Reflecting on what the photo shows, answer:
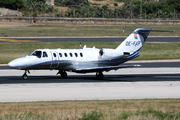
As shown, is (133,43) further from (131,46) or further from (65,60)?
(65,60)

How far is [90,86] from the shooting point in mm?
25047

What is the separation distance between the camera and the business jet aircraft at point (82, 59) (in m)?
27.3

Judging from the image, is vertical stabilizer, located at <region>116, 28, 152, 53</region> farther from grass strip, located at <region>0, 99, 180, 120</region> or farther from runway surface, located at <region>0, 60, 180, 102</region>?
grass strip, located at <region>0, 99, 180, 120</region>

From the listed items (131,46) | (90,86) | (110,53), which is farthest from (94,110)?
(131,46)

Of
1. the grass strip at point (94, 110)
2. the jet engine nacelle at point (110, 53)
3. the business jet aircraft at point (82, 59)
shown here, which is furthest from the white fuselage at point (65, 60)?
the grass strip at point (94, 110)

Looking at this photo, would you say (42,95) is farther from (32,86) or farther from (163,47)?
(163,47)

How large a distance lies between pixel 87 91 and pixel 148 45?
34235 millimetres

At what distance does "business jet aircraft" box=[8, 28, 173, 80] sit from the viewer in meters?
27.3

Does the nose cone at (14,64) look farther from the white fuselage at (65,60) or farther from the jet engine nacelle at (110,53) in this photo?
the jet engine nacelle at (110,53)

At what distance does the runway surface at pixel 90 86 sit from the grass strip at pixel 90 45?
10.9 m

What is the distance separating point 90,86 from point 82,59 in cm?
433

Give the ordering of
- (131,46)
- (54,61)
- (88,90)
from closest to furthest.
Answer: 1. (88,90)
2. (54,61)
3. (131,46)

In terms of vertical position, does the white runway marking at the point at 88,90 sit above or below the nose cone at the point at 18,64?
below

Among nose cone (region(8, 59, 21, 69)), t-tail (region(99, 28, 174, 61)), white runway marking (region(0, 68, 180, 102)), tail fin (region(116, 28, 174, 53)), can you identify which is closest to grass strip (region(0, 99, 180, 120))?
white runway marking (region(0, 68, 180, 102))
